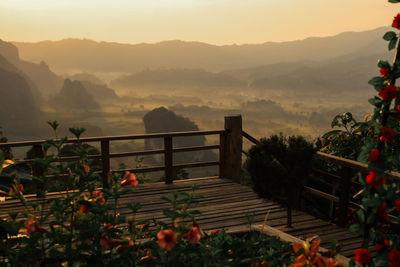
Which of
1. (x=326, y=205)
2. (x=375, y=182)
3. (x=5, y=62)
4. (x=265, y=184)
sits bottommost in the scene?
(x=326, y=205)

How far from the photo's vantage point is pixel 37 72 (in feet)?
542

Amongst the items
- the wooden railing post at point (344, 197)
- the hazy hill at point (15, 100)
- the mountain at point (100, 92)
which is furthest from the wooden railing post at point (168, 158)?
the mountain at point (100, 92)

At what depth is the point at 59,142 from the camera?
77.2 inches

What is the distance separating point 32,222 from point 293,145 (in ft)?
11.9

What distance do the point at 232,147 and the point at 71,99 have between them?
138 metres

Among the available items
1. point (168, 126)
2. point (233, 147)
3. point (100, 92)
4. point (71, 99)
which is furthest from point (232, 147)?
point (100, 92)

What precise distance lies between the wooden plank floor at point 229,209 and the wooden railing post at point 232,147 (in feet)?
0.84

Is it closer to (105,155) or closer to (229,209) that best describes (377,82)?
(229,209)

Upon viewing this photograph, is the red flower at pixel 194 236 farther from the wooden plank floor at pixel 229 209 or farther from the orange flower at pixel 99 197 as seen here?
the wooden plank floor at pixel 229 209

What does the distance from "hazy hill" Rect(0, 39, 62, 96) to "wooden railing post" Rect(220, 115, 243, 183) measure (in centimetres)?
16007

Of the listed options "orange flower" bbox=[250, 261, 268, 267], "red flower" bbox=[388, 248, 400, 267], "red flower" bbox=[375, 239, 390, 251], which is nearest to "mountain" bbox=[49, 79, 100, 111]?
"orange flower" bbox=[250, 261, 268, 267]

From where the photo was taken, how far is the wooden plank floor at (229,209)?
4.85 metres

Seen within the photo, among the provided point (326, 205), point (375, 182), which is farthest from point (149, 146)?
point (375, 182)

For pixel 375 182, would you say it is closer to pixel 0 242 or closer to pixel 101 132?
pixel 0 242
